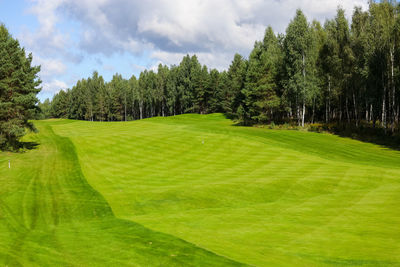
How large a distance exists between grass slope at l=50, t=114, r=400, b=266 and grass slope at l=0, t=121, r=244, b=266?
1209mm

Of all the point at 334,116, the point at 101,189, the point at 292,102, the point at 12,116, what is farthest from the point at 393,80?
the point at 12,116

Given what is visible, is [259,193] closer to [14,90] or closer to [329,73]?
[14,90]

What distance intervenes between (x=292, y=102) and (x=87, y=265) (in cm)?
6203

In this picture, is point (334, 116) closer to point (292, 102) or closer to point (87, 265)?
point (292, 102)

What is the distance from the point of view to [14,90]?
132 ft

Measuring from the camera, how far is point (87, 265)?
10.0 meters

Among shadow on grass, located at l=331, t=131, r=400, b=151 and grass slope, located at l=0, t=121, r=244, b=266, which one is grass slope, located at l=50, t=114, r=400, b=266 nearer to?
grass slope, located at l=0, t=121, r=244, b=266

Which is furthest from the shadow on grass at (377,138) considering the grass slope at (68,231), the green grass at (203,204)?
the grass slope at (68,231)

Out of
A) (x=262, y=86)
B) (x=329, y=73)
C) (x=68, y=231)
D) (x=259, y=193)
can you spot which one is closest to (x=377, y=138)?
(x=329, y=73)

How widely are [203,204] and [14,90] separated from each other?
113ft

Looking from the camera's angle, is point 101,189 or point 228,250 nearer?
point 228,250

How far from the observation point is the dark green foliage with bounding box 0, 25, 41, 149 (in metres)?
37.9

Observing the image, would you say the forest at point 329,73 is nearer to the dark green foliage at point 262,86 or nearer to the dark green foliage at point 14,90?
the dark green foliage at point 262,86

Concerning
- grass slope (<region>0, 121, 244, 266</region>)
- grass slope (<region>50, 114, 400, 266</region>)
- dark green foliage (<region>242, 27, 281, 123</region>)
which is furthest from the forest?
grass slope (<region>0, 121, 244, 266</region>)
